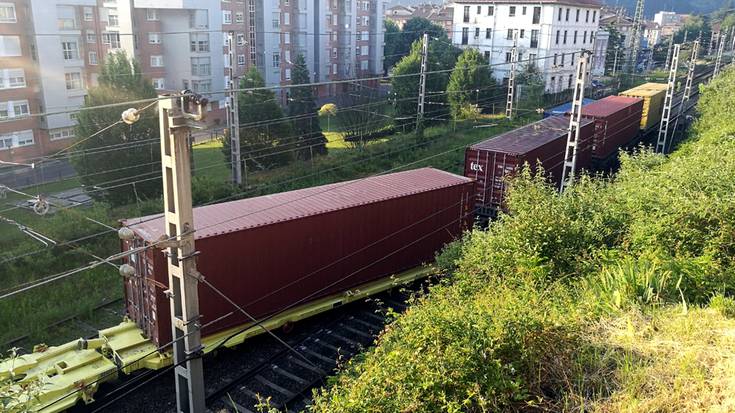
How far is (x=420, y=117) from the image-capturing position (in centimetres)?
2836

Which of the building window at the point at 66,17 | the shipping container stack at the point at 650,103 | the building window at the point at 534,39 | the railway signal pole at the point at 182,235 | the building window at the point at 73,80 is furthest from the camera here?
the building window at the point at 534,39

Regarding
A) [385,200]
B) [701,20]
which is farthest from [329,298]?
[701,20]

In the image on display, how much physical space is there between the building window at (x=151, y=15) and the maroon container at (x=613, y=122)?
88.9ft

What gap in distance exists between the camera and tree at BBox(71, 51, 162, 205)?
2011cm

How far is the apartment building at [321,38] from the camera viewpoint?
44.7m

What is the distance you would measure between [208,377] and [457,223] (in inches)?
327

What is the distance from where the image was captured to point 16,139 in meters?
29.3

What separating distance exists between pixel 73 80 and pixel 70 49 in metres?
1.73

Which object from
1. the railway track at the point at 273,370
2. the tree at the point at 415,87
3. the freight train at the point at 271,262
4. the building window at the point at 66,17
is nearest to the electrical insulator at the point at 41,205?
the freight train at the point at 271,262

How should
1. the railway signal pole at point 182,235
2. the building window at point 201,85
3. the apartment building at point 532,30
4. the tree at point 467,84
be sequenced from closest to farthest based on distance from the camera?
the railway signal pole at point 182,235 → the building window at point 201,85 → the tree at point 467,84 → the apartment building at point 532,30

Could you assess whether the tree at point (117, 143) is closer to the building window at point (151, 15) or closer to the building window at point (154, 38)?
the building window at point (154, 38)

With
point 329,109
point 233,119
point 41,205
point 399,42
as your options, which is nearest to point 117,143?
point 233,119

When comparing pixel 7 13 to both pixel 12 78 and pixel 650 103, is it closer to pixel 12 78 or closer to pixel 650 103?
pixel 12 78

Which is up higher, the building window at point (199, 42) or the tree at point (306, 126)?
the building window at point (199, 42)
